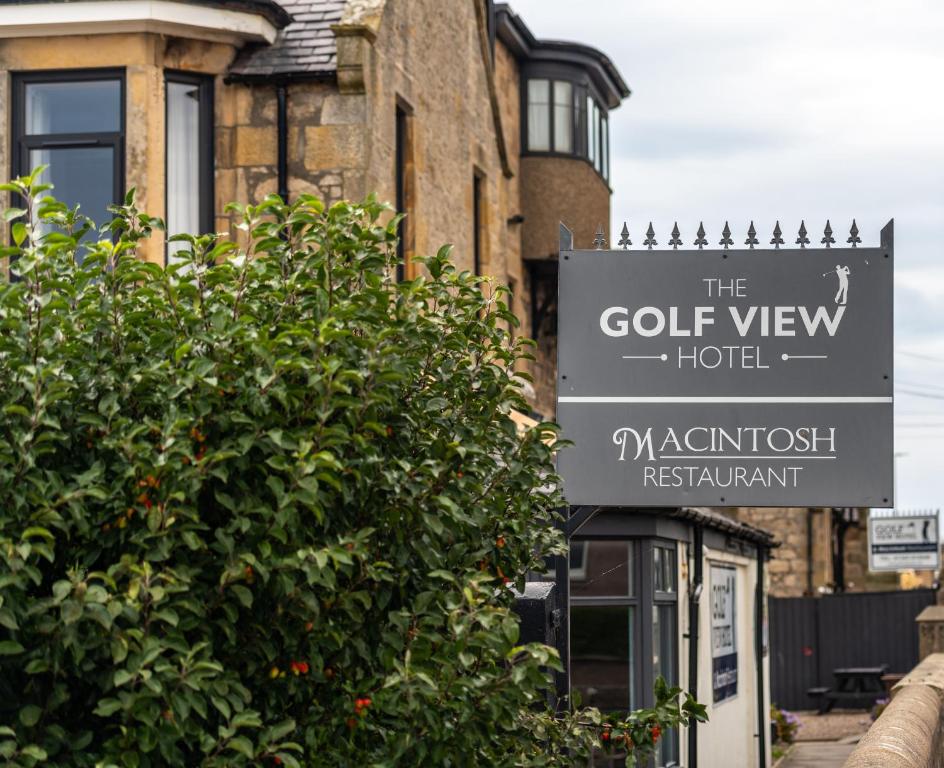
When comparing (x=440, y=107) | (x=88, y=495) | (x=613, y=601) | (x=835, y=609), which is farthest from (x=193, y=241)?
(x=835, y=609)

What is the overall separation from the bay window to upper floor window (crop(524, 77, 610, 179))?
1215 cm

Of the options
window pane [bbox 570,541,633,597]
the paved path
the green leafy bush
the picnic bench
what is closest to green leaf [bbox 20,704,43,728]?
the green leafy bush

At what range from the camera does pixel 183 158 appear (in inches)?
599

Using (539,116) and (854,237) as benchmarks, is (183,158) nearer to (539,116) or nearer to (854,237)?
(854,237)

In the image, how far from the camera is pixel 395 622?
507cm

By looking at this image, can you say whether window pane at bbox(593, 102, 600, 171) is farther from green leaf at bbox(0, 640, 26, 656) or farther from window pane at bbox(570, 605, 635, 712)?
green leaf at bbox(0, 640, 26, 656)

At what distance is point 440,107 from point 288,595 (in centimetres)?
1381

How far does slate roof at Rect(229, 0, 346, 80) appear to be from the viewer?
15.2 meters

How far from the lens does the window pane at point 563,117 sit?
27.0 m

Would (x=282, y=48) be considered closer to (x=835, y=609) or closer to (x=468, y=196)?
(x=468, y=196)

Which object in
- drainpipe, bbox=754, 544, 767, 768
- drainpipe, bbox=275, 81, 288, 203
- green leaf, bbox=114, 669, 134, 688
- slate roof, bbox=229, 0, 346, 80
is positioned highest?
slate roof, bbox=229, 0, 346, 80

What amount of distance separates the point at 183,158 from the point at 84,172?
93 centimetres

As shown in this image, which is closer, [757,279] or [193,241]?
[193,241]

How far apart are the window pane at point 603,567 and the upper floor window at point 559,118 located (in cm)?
1359
